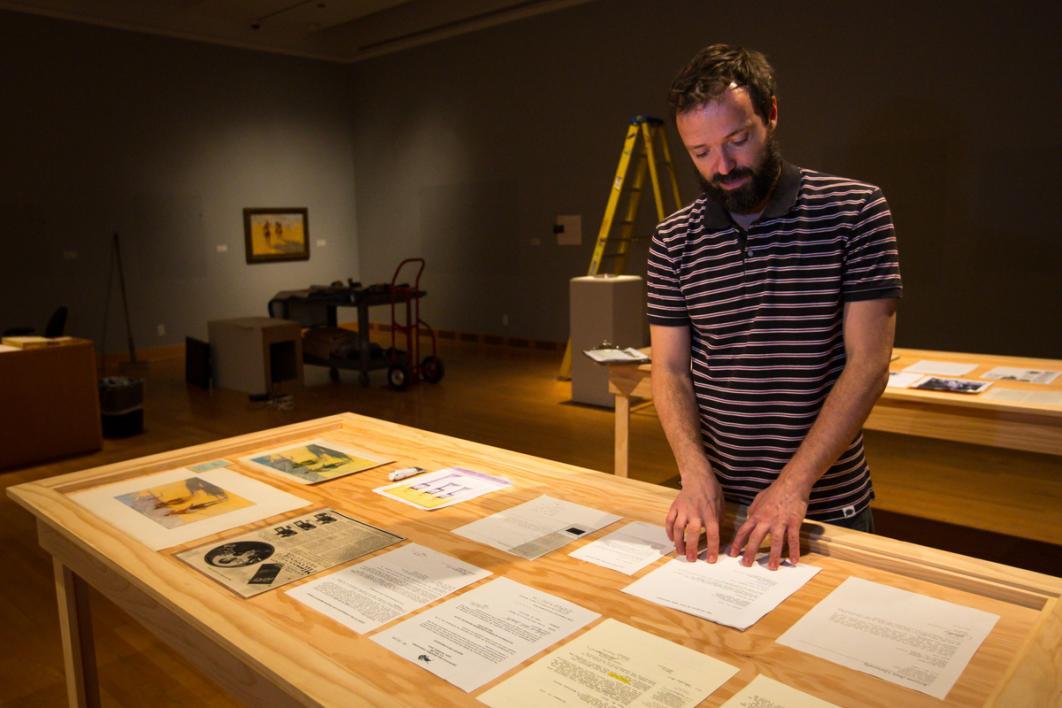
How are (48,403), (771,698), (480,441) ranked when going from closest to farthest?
(771,698), (48,403), (480,441)

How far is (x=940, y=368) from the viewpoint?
3.06 meters

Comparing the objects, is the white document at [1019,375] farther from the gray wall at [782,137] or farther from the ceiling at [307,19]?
the ceiling at [307,19]

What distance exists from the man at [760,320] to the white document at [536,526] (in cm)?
17

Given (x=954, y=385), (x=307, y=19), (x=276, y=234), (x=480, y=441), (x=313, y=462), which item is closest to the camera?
(x=313, y=462)

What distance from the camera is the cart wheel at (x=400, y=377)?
6781 millimetres

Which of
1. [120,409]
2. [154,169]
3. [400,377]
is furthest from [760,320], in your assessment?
[154,169]

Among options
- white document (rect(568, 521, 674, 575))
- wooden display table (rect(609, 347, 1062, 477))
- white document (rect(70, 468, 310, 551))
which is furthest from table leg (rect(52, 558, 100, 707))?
wooden display table (rect(609, 347, 1062, 477))

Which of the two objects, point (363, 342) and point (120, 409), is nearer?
point (120, 409)

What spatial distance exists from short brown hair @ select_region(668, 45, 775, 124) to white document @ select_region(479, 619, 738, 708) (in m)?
0.93

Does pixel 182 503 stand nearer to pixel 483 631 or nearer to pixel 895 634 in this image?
pixel 483 631

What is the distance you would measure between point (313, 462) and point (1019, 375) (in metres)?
→ 2.59

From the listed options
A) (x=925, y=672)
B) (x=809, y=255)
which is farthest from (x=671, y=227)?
(x=925, y=672)

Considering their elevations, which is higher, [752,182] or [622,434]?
[752,182]

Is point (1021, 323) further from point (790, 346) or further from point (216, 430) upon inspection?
point (216, 430)
